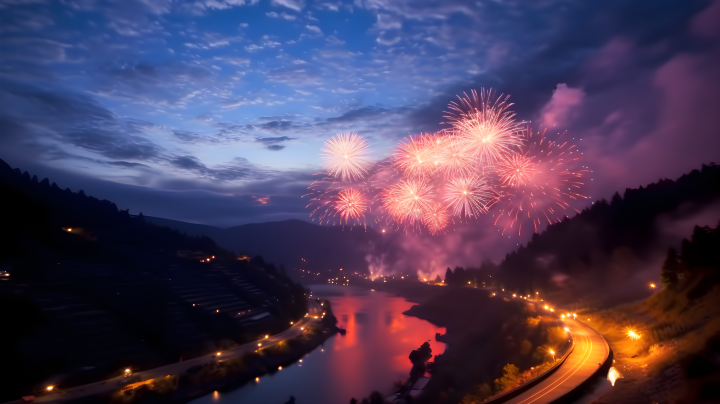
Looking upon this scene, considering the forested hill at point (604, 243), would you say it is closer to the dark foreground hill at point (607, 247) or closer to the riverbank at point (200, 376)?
the dark foreground hill at point (607, 247)

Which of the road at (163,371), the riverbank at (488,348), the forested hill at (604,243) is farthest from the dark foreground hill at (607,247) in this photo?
the road at (163,371)

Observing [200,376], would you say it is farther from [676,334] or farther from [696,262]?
[696,262]

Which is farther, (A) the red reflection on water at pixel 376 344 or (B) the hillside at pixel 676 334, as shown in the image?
(A) the red reflection on water at pixel 376 344

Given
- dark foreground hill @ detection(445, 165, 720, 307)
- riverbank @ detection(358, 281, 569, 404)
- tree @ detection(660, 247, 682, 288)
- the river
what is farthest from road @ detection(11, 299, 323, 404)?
dark foreground hill @ detection(445, 165, 720, 307)

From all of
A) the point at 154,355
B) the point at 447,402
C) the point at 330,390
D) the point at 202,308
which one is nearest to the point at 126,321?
the point at 154,355

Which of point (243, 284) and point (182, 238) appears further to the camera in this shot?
point (182, 238)

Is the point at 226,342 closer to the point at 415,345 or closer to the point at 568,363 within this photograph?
the point at 415,345

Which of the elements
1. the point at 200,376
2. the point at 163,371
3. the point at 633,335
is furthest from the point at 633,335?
the point at 163,371

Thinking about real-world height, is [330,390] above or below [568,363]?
below
